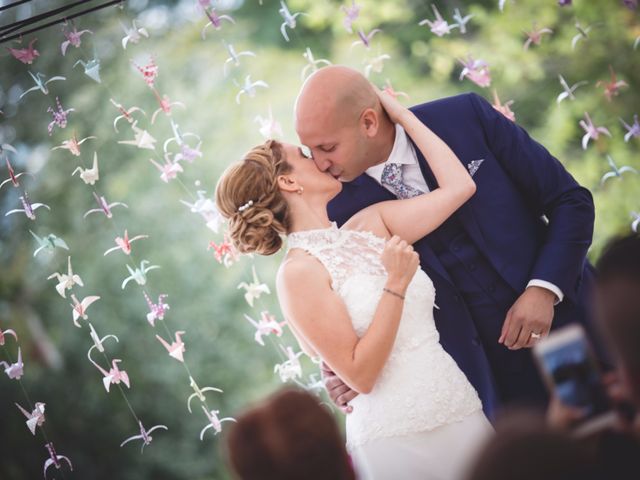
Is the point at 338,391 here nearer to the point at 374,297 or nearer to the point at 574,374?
the point at 374,297

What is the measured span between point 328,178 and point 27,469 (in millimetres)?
5116

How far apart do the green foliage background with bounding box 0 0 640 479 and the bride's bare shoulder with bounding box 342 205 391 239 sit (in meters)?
4.00

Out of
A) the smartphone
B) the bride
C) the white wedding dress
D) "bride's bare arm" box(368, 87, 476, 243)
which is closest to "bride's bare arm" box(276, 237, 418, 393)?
the bride

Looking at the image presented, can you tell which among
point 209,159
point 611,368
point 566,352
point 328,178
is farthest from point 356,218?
point 209,159

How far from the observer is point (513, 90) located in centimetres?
626

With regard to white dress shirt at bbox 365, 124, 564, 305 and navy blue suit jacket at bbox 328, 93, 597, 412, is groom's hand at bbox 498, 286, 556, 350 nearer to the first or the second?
navy blue suit jacket at bbox 328, 93, 597, 412

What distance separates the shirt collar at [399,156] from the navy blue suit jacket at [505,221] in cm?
4

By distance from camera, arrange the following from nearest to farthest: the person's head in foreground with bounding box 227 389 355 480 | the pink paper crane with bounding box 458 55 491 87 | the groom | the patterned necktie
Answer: the person's head in foreground with bounding box 227 389 355 480
the groom
the patterned necktie
the pink paper crane with bounding box 458 55 491 87

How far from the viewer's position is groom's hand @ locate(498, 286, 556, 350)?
2416 millimetres

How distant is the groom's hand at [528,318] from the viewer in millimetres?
2416

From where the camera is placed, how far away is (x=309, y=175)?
96.7 inches

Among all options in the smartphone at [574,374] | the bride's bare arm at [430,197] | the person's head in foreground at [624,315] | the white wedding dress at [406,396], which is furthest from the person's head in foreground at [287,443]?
the bride's bare arm at [430,197]

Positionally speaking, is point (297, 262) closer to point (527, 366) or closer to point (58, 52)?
point (527, 366)

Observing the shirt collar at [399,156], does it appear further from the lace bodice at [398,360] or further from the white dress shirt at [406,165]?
the lace bodice at [398,360]
